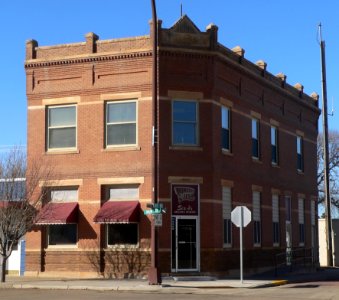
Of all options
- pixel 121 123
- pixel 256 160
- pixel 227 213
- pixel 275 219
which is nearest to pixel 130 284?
pixel 227 213

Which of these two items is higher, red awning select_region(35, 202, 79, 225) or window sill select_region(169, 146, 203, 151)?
window sill select_region(169, 146, 203, 151)

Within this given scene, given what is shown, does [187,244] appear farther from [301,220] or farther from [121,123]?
[301,220]

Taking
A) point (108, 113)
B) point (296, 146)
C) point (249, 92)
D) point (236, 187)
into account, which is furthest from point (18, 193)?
point (296, 146)

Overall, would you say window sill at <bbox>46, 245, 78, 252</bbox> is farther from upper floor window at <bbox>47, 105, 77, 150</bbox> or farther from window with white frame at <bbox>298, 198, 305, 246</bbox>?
window with white frame at <bbox>298, 198, 305, 246</bbox>

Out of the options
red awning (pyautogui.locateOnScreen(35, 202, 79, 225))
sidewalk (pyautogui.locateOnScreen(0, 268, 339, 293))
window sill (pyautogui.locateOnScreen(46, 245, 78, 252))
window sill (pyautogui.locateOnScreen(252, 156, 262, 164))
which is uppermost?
window sill (pyautogui.locateOnScreen(252, 156, 262, 164))

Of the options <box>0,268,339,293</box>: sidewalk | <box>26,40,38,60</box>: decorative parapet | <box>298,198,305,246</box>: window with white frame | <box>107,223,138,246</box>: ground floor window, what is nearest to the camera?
<box>0,268,339,293</box>: sidewalk

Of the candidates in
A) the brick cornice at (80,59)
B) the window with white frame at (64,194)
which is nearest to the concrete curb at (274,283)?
the window with white frame at (64,194)

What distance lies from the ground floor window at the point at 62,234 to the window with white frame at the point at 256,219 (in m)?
9.20

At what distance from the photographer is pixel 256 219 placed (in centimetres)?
3177

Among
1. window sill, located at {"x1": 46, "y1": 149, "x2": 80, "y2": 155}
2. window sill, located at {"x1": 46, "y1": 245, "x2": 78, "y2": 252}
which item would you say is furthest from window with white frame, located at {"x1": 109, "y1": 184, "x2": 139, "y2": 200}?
window sill, located at {"x1": 46, "y1": 245, "x2": 78, "y2": 252}

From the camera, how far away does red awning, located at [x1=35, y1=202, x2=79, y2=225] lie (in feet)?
87.5

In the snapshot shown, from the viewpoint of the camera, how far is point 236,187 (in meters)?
29.4

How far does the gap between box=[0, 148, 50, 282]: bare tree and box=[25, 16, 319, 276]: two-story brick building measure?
148cm

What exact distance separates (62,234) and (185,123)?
23.8ft
